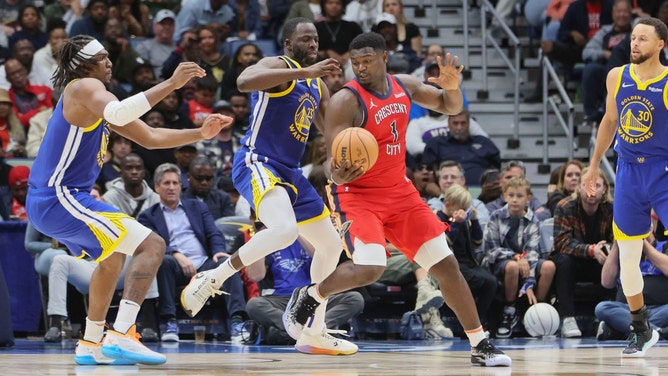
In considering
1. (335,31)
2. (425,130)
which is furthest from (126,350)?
(335,31)

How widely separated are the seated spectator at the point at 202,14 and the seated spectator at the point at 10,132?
127 inches

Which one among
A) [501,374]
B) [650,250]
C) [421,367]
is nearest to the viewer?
[501,374]

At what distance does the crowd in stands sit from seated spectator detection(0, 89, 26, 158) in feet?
0.05

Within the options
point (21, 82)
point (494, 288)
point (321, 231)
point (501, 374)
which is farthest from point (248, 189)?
point (21, 82)

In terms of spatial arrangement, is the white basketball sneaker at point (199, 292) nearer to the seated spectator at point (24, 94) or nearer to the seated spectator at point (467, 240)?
the seated spectator at point (467, 240)

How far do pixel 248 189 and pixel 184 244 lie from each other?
11.4ft

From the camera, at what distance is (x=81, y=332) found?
34.0 ft

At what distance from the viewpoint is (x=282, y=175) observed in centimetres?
770

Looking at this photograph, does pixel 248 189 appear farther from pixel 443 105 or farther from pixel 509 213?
pixel 509 213

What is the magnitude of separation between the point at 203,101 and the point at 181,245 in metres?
3.14

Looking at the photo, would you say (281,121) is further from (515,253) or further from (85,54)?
(515,253)

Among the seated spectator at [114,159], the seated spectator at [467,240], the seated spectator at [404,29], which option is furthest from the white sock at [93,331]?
the seated spectator at [404,29]

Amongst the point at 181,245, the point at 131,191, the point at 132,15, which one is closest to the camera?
the point at 181,245

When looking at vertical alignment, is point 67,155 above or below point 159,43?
below
